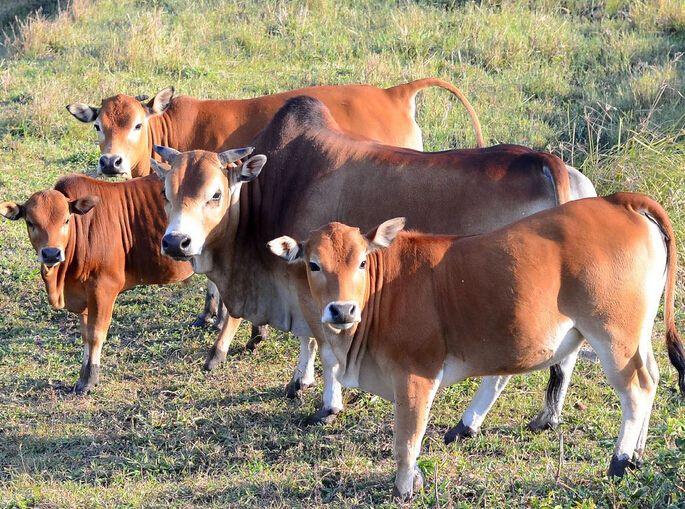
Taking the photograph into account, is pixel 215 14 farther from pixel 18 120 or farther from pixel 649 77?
pixel 649 77

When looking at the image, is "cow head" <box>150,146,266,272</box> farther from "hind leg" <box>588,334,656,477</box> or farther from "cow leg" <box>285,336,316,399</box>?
"hind leg" <box>588,334,656,477</box>

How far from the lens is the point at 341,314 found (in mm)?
5121

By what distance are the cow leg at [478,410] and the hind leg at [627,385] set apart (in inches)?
39.5

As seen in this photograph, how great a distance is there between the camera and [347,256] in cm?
532

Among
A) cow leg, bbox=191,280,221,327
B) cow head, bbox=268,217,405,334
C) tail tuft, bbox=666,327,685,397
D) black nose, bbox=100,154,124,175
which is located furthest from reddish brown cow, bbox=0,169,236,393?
tail tuft, bbox=666,327,685,397

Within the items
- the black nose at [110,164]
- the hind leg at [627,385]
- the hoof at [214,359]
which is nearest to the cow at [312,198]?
the hoof at [214,359]

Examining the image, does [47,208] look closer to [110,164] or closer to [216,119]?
[110,164]

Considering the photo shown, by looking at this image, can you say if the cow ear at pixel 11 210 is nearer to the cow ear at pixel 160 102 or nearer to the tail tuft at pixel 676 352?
the cow ear at pixel 160 102

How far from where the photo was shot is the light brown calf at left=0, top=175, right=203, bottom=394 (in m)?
7.18

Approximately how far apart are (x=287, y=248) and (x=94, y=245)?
2.50 meters

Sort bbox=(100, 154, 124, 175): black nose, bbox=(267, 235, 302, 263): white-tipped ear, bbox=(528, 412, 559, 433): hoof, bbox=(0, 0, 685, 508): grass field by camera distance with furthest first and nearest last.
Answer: bbox=(100, 154, 124, 175): black nose
bbox=(528, 412, 559, 433): hoof
bbox=(0, 0, 685, 508): grass field
bbox=(267, 235, 302, 263): white-tipped ear

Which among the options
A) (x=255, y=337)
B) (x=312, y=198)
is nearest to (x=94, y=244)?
(x=255, y=337)

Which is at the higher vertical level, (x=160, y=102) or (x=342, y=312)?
(x=342, y=312)

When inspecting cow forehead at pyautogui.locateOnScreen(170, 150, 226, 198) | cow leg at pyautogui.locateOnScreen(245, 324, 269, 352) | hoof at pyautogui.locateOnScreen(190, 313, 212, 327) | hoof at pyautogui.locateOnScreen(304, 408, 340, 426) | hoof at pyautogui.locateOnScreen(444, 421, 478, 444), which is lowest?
hoof at pyautogui.locateOnScreen(190, 313, 212, 327)
